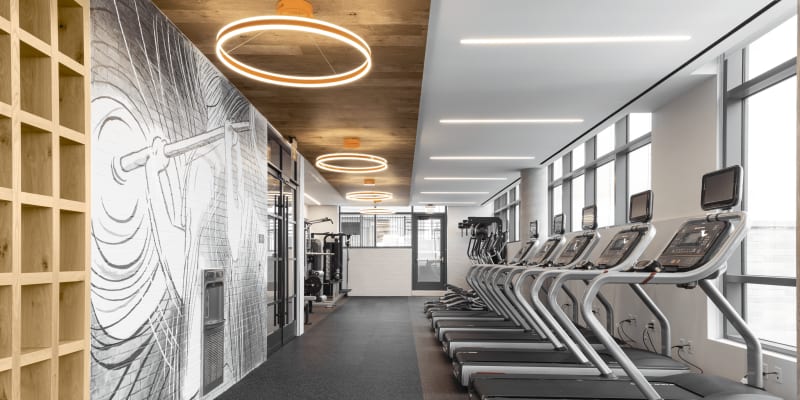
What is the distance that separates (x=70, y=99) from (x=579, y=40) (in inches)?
138

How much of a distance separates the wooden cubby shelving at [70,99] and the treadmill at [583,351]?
306 cm

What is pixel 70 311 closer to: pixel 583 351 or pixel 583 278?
pixel 583 278

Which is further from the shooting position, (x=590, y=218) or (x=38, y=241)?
(x=590, y=218)

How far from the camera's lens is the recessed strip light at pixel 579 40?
183 inches

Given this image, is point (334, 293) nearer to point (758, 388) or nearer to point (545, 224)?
point (545, 224)

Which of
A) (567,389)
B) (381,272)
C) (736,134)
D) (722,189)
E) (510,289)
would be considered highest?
(736,134)

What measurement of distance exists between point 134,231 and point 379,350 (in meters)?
4.54

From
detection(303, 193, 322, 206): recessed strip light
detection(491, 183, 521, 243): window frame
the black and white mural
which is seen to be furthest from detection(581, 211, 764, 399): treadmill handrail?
detection(303, 193, 322, 206): recessed strip light

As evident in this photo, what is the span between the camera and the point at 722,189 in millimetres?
3914

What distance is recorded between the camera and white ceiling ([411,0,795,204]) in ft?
13.6

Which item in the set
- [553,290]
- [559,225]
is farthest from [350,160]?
[553,290]

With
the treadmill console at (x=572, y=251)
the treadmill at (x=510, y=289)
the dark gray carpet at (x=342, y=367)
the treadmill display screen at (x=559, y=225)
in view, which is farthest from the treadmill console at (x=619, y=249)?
the treadmill display screen at (x=559, y=225)

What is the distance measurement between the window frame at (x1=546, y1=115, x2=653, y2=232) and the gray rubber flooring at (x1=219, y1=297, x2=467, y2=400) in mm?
2643

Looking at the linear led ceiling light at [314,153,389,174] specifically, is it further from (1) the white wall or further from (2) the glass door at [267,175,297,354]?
(1) the white wall
